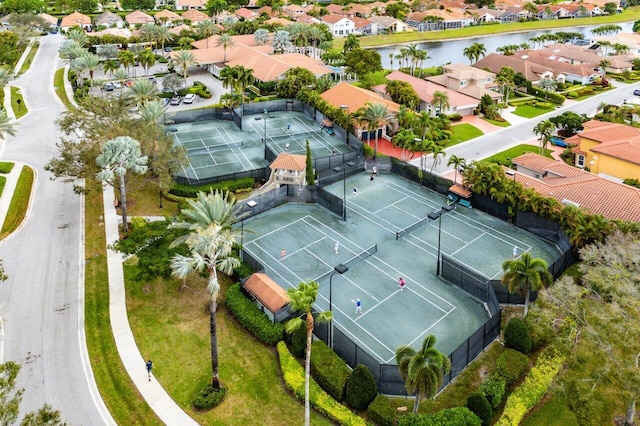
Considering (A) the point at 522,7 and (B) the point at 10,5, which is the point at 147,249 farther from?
(A) the point at 522,7

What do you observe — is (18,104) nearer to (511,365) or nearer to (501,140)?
(501,140)

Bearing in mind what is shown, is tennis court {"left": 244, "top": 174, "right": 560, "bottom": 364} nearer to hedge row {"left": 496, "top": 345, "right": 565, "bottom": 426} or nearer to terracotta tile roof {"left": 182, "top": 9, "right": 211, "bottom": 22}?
hedge row {"left": 496, "top": 345, "right": 565, "bottom": 426}

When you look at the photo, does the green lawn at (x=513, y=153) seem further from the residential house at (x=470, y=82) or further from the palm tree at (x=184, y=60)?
the palm tree at (x=184, y=60)

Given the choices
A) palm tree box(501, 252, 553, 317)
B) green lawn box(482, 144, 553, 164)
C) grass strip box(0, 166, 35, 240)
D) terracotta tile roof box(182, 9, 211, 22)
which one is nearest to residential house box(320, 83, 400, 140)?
green lawn box(482, 144, 553, 164)

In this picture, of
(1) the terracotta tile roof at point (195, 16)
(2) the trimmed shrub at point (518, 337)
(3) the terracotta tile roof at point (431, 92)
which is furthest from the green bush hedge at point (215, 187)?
(1) the terracotta tile roof at point (195, 16)

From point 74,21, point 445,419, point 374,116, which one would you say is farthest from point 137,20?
point 445,419

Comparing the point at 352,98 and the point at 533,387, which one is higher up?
the point at 352,98
